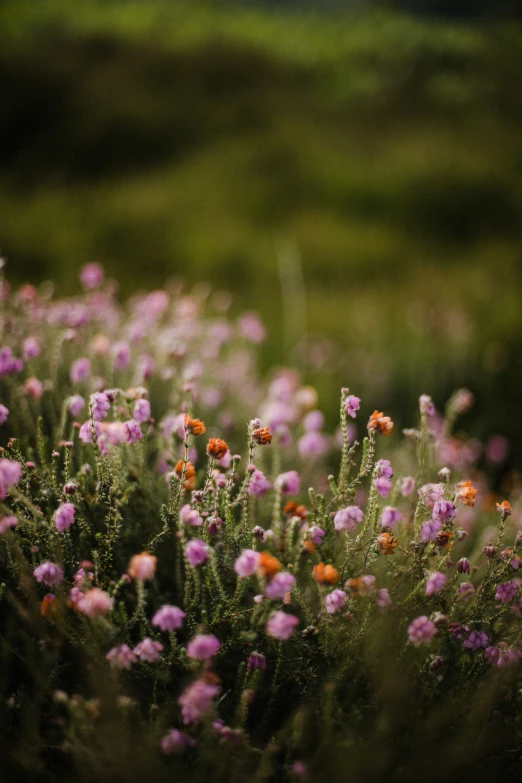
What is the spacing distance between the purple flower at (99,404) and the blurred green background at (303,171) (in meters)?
2.42

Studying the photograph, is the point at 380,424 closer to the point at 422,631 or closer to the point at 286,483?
the point at 286,483

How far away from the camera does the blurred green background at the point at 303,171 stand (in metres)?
4.71

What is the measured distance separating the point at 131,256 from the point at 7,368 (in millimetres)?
5005

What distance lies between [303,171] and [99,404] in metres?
7.41

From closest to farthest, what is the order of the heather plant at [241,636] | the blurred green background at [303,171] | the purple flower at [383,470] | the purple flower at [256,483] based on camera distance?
1. the heather plant at [241,636]
2. the purple flower at [383,470]
3. the purple flower at [256,483]
4. the blurred green background at [303,171]

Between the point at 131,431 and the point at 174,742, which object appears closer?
the point at 174,742

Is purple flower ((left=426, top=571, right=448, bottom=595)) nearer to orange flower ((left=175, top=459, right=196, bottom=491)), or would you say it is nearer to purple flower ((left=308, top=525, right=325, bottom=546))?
purple flower ((left=308, top=525, right=325, bottom=546))

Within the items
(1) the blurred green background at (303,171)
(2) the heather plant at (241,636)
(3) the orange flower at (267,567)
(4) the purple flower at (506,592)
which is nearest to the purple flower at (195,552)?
(2) the heather plant at (241,636)

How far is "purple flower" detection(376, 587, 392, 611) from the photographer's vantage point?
4.42 feet

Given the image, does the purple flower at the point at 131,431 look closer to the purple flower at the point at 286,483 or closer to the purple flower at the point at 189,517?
the purple flower at the point at 189,517

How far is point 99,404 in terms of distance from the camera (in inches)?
56.6

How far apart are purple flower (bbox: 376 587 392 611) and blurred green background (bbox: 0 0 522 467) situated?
2399mm

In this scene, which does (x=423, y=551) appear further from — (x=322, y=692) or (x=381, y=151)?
(x=381, y=151)

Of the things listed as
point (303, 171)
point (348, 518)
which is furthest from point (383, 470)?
point (303, 171)
